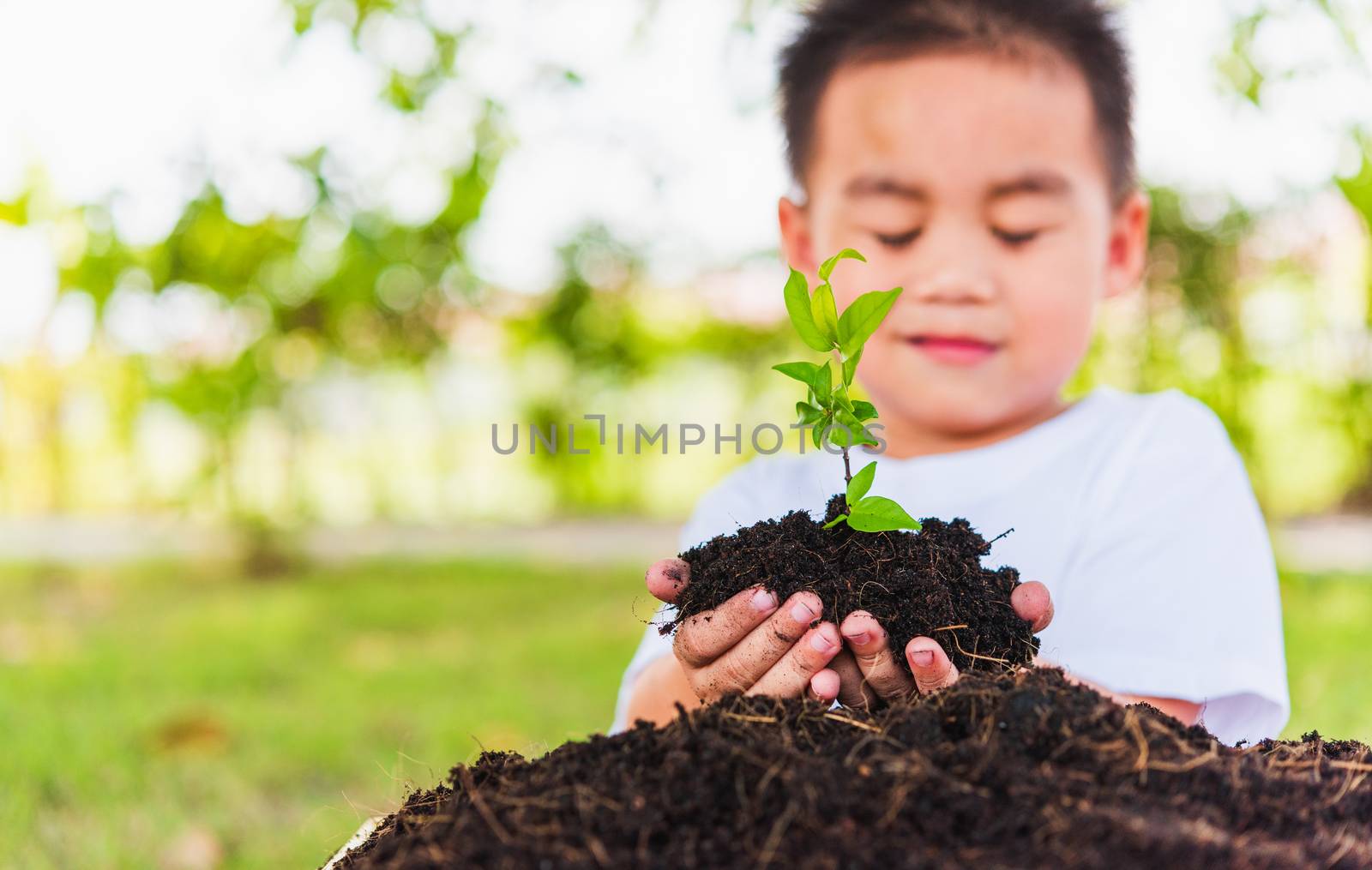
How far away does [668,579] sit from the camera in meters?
1.45

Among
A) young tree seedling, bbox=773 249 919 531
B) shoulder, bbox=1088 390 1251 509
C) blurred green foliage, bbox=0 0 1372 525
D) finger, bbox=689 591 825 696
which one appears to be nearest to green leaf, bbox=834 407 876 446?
young tree seedling, bbox=773 249 919 531

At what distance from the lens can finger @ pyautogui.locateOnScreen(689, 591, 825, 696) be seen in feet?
4.32

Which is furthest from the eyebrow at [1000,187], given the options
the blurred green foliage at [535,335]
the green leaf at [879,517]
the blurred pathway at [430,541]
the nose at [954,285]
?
the blurred pathway at [430,541]

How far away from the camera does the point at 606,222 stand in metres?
6.63

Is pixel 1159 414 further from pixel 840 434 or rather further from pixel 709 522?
pixel 840 434

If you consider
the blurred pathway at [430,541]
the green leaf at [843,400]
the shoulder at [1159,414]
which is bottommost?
the blurred pathway at [430,541]

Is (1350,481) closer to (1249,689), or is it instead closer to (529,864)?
(1249,689)

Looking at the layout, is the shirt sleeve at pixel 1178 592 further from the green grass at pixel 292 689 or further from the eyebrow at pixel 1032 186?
the green grass at pixel 292 689

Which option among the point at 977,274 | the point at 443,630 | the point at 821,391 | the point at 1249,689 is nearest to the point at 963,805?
the point at 821,391

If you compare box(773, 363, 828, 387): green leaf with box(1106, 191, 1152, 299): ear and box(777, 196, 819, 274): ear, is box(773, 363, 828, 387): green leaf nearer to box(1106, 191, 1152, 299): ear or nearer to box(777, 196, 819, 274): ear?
box(777, 196, 819, 274): ear

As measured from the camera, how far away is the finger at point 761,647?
132cm

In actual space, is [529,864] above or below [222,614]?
above

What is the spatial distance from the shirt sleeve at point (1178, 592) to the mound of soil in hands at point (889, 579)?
580 mm

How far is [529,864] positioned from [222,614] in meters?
5.37
